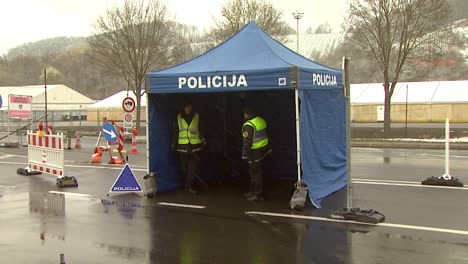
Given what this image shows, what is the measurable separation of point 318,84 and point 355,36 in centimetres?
2018

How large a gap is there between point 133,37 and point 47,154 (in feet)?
70.6

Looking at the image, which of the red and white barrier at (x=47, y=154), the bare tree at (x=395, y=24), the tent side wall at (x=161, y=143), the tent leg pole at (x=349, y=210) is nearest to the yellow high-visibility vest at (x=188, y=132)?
the tent side wall at (x=161, y=143)

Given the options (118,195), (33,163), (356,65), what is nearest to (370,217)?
(118,195)

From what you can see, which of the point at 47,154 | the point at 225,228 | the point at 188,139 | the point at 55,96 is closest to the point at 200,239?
the point at 225,228

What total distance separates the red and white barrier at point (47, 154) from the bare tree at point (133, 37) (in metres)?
20.2

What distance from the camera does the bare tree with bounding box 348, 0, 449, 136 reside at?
2661 cm

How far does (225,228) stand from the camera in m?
7.69

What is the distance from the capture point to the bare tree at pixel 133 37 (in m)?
33.2

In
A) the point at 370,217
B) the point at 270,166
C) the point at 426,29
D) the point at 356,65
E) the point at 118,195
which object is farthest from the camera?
the point at 356,65

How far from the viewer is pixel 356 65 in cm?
5991

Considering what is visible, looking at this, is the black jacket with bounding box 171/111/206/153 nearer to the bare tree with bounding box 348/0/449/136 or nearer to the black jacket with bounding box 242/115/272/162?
the black jacket with bounding box 242/115/272/162

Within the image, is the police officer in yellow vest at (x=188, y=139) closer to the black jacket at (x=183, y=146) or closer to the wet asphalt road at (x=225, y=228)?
the black jacket at (x=183, y=146)

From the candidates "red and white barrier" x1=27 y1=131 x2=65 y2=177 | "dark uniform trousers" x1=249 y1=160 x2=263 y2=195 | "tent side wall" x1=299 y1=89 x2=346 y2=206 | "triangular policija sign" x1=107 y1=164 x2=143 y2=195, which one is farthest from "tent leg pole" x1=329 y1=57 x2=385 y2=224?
"red and white barrier" x1=27 y1=131 x2=65 y2=177

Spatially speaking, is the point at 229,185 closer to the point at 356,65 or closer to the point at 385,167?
the point at 385,167
